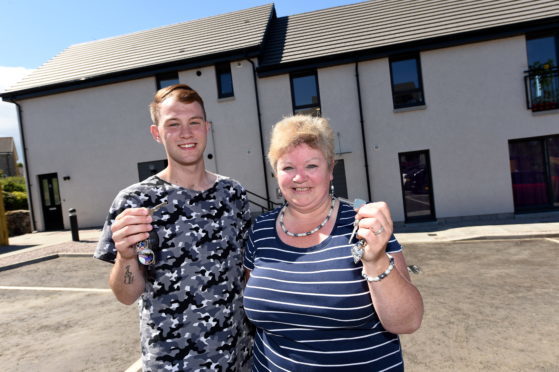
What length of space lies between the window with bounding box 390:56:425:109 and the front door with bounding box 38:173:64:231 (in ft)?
48.1

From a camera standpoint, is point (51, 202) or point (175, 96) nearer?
point (175, 96)

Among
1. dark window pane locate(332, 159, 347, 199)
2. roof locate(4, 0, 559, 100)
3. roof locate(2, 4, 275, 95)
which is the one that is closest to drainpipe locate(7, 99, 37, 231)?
roof locate(4, 0, 559, 100)

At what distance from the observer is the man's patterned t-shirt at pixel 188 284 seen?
190 cm

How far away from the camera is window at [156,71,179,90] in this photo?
1393cm

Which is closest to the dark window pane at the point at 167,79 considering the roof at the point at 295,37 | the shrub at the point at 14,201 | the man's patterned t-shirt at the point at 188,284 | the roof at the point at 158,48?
the roof at the point at 295,37

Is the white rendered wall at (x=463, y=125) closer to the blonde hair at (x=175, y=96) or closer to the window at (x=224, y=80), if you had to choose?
the window at (x=224, y=80)

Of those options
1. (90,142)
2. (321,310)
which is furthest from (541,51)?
(90,142)

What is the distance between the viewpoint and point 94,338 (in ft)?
14.8

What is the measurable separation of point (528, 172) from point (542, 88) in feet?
9.10

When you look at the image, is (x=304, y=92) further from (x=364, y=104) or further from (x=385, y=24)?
(x=385, y=24)

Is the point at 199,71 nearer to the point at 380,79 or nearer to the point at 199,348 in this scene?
the point at 380,79

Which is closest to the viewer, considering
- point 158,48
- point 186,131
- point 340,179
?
point 186,131

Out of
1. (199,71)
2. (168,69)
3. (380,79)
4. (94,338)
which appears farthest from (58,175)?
(380,79)

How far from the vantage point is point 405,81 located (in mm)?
12148
